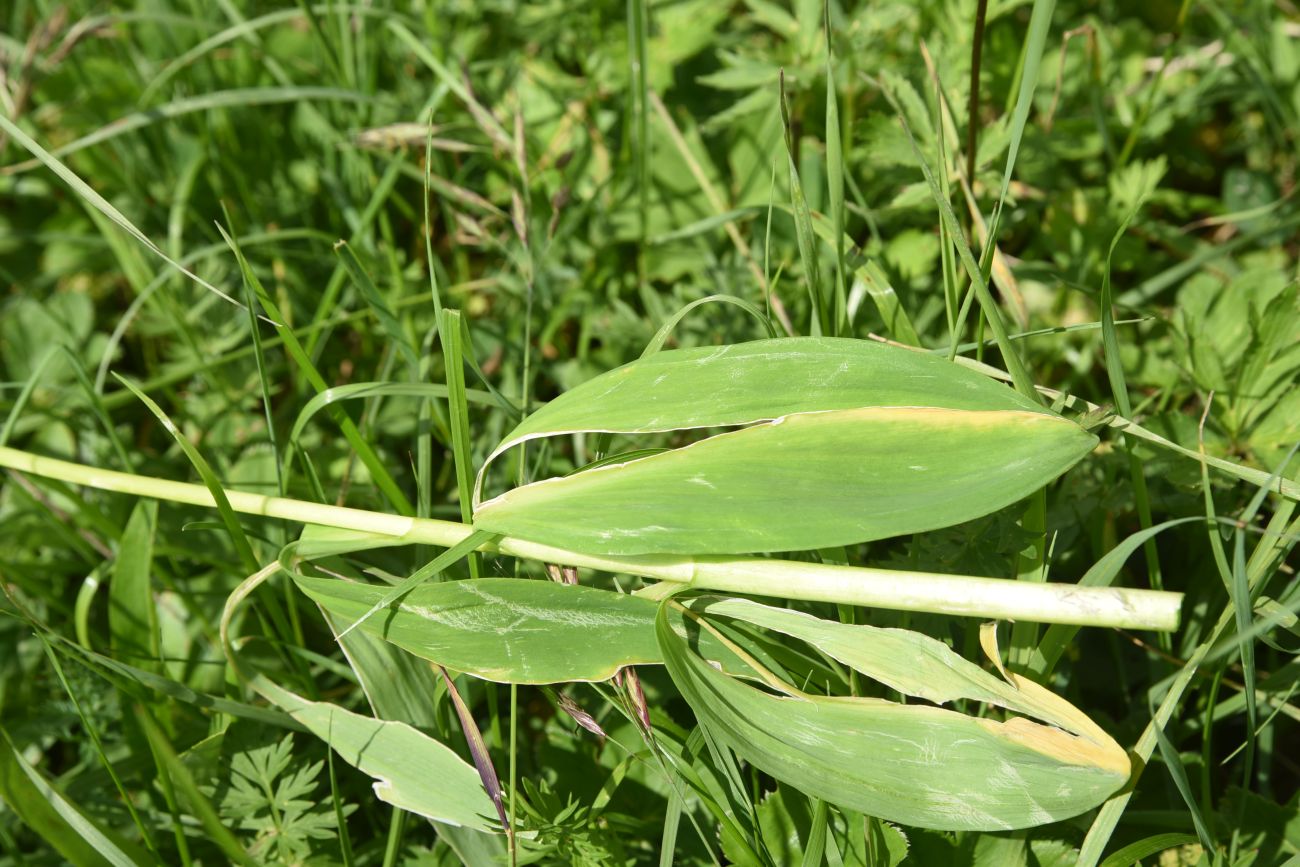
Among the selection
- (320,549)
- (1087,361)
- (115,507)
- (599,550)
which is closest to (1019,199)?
(1087,361)

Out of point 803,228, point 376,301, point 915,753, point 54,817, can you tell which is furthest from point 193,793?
point 803,228

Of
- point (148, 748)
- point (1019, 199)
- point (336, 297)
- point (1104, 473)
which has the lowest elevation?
point (148, 748)

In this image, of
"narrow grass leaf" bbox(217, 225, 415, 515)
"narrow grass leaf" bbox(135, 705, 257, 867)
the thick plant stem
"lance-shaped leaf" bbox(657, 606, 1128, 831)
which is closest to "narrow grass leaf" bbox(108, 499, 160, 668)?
the thick plant stem

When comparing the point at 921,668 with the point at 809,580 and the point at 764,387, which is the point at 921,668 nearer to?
the point at 809,580

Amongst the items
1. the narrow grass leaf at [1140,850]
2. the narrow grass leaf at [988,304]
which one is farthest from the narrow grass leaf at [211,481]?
the narrow grass leaf at [1140,850]

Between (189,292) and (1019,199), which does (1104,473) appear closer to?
(1019,199)

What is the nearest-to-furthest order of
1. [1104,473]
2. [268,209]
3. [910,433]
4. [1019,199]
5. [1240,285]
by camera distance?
[910,433], [1104,473], [1240,285], [1019,199], [268,209]
